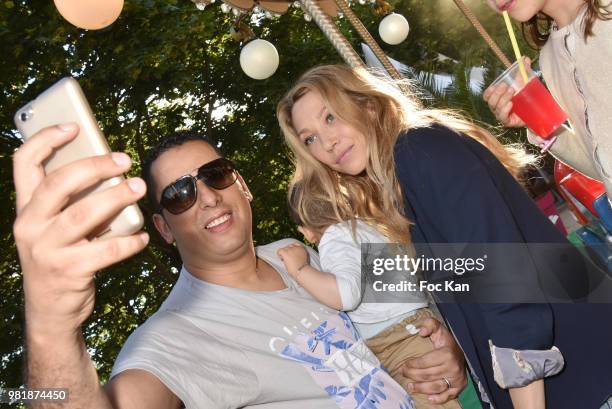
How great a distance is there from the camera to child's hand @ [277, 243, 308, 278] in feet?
8.29

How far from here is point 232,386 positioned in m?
2.02

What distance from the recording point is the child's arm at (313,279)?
93.7 inches

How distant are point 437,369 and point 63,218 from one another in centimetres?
184

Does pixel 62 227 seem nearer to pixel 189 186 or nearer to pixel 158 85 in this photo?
pixel 189 186

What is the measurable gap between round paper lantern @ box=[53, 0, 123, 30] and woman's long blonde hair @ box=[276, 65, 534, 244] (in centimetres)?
92

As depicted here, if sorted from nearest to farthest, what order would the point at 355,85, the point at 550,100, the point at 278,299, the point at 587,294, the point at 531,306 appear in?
1. the point at 531,306
2. the point at 587,294
3. the point at 550,100
4. the point at 278,299
5. the point at 355,85

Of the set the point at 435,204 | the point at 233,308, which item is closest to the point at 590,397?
the point at 435,204

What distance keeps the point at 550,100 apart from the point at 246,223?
1360 millimetres

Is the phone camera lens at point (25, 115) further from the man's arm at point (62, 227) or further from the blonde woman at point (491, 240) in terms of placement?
the blonde woman at point (491, 240)

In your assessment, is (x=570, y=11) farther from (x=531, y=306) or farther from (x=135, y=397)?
(x=135, y=397)

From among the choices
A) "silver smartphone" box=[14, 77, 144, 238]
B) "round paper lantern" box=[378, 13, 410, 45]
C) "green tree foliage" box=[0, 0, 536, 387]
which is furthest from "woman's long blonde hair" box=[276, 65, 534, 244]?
"green tree foliage" box=[0, 0, 536, 387]

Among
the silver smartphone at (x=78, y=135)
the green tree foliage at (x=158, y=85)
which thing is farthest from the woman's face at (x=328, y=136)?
the green tree foliage at (x=158, y=85)

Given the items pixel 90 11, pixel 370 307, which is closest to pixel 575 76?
pixel 370 307

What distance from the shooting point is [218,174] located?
8.99 feet
